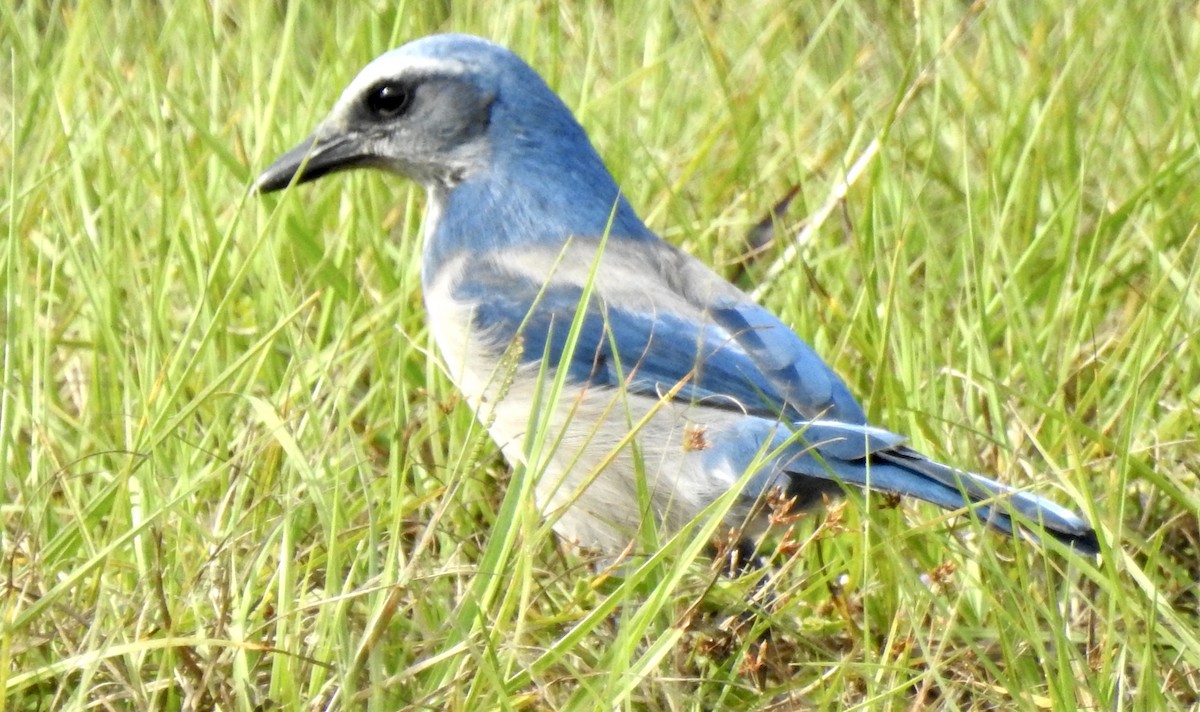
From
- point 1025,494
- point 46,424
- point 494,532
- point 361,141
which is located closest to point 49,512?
point 46,424

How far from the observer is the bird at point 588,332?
275 cm

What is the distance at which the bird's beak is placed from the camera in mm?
3477

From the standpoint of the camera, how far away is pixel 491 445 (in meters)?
3.29

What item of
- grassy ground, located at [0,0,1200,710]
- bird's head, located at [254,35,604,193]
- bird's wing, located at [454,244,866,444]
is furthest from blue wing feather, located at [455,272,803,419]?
bird's head, located at [254,35,604,193]

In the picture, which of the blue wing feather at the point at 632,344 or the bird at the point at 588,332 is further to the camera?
the blue wing feather at the point at 632,344

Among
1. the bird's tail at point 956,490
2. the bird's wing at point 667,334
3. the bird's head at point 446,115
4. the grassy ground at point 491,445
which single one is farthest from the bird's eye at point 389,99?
the bird's tail at point 956,490

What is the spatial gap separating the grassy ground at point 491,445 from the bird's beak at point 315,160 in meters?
0.09

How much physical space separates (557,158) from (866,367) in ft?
2.48

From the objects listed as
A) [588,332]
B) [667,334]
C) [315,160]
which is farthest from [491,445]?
[315,160]

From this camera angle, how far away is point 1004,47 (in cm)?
439

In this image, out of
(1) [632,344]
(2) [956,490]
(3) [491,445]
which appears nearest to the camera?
(2) [956,490]

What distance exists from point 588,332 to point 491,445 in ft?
0.91

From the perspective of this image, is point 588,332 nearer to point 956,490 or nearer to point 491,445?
point 491,445

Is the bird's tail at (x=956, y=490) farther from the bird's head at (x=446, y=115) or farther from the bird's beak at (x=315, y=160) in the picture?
the bird's beak at (x=315, y=160)
